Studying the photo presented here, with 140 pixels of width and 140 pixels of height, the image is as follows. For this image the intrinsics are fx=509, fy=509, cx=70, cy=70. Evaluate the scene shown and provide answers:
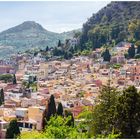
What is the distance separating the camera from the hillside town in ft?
83.6

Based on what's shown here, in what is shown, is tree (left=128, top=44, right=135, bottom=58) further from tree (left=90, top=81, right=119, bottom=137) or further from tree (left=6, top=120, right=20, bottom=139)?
tree (left=90, top=81, right=119, bottom=137)

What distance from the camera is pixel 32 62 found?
55.0 m

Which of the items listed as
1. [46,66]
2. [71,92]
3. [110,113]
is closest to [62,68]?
[46,66]

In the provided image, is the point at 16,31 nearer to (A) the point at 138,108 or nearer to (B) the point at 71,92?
(B) the point at 71,92

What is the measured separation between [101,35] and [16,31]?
7037 cm

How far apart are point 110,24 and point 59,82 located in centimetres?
1705

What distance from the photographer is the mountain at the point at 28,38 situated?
106 meters

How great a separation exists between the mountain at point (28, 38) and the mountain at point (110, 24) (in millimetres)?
43628

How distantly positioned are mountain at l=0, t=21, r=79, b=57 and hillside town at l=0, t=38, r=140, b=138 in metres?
45.9

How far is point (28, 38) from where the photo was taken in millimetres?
113688

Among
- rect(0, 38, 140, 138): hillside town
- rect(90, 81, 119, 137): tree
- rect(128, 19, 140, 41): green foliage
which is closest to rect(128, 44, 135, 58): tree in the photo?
rect(0, 38, 140, 138): hillside town

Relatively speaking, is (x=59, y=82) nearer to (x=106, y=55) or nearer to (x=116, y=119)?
(x=106, y=55)

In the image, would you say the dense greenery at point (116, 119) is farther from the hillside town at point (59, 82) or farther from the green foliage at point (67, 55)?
the green foliage at point (67, 55)

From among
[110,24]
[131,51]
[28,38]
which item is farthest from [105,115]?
[28,38]
